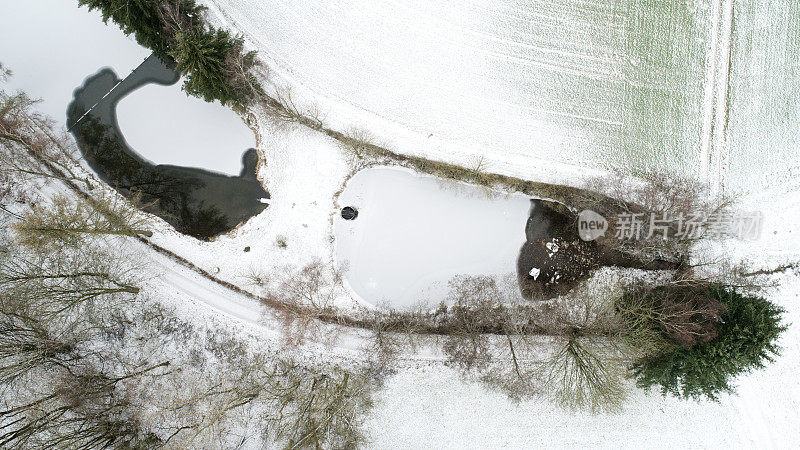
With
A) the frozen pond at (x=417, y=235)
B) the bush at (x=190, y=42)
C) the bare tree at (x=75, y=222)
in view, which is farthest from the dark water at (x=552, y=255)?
the bare tree at (x=75, y=222)

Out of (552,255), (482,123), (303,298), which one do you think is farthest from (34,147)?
(552,255)

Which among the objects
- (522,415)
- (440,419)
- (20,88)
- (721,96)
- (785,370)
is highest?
(721,96)

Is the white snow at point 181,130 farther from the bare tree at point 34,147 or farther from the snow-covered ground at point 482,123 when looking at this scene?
the bare tree at point 34,147

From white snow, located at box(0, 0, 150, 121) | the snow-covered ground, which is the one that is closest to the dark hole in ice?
the snow-covered ground

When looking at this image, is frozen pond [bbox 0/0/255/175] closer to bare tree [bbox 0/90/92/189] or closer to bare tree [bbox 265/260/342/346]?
bare tree [bbox 0/90/92/189]

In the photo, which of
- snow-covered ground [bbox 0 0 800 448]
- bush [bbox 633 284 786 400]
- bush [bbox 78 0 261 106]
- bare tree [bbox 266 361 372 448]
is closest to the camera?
bush [bbox 78 0 261 106]

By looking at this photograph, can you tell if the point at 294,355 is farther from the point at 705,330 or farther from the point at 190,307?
the point at 705,330

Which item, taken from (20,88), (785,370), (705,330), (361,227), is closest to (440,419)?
(361,227)
